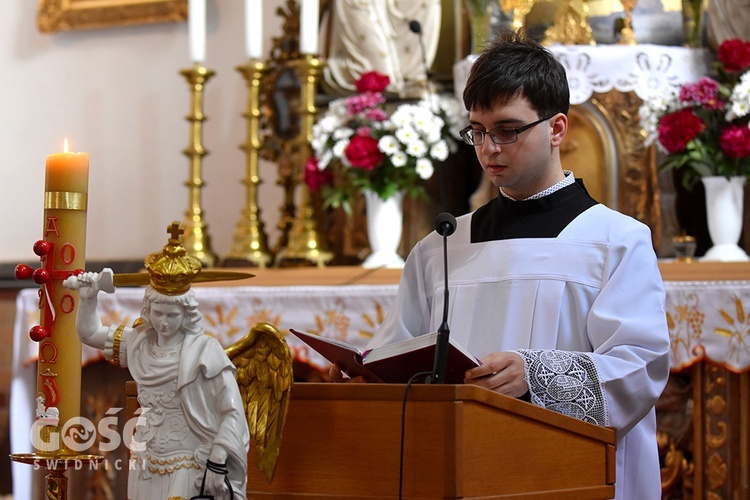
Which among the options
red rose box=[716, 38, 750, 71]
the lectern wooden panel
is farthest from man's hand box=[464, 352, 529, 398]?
red rose box=[716, 38, 750, 71]

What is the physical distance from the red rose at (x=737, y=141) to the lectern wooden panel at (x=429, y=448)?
7.26ft

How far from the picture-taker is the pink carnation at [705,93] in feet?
14.2

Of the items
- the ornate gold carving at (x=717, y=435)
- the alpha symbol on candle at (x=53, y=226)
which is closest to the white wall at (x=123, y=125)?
the ornate gold carving at (x=717, y=435)

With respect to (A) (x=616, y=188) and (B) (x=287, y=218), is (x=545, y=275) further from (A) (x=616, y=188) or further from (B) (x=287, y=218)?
(B) (x=287, y=218)

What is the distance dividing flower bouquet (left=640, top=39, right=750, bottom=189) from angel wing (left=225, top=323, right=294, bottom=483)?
8.32 feet

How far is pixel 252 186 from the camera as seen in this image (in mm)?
5191

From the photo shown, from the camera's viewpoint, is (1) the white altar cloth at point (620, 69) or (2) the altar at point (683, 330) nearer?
(2) the altar at point (683, 330)

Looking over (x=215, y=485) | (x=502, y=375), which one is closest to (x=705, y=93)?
(x=502, y=375)

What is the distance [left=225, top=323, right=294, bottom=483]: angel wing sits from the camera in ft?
7.07

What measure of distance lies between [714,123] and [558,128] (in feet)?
5.93

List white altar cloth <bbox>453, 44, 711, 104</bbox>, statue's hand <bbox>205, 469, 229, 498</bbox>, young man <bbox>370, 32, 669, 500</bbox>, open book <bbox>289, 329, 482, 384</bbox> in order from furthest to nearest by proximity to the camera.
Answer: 1. white altar cloth <bbox>453, 44, 711, 104</bbox>
2. young man <bbox>370, 32, 669, 500</bbox>
3. open book <bbox>289, 329, 482, 384</bbox>
4. statue's hand <bbox>205, 469, 229, 498</bbox>

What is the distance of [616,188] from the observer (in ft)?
15.0

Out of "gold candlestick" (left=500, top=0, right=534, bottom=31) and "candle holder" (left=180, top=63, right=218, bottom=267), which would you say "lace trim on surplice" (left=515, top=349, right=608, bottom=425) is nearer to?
"gold candlestick" (left=500, top=0, right=534, bottom=31)

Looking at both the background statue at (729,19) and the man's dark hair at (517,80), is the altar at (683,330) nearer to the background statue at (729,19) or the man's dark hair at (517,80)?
the background statue at (729,19)
